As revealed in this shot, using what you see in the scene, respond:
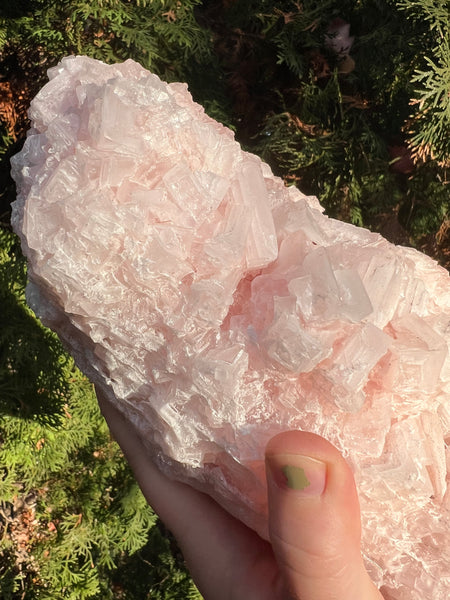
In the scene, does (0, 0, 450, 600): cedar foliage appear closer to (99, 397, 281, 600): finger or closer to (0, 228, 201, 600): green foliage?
(0, 228, 201, 600): green foliage

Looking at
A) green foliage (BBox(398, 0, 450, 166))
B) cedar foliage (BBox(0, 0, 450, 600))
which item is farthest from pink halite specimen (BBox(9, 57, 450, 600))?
cedar foliage (BBox(0, 0, 450, 600))

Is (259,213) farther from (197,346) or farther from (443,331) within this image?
(443,331)

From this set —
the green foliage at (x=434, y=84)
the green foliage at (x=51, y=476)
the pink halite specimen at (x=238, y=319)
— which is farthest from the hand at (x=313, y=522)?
the green foliage at (x=51, y=476)

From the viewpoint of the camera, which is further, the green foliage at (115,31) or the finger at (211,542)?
the green foliage at (115,31)

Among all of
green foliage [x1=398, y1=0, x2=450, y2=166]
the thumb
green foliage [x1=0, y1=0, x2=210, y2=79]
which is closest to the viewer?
the thumb

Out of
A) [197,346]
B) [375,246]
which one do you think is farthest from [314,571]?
[375,246]

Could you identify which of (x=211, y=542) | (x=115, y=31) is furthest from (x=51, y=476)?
(x=115, y=31)

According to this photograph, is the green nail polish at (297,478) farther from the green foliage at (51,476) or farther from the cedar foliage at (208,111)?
the green foliage at (51,476)
